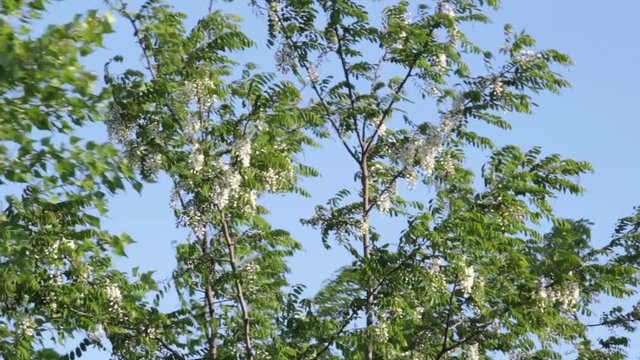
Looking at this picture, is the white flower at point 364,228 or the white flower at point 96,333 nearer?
the white flower at point 96,333

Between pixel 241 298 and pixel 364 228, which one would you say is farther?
pixel 364 228

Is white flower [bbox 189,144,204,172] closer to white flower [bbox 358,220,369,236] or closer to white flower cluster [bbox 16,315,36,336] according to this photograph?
white flower [bbox 358,220,369,236]

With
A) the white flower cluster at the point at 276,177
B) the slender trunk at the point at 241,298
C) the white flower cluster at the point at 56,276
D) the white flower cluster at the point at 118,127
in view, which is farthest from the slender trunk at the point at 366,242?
the white flower cluster at the point at 56,276

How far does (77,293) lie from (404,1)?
6.31 m

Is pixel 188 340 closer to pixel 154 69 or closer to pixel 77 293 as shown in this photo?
pixel 77 293

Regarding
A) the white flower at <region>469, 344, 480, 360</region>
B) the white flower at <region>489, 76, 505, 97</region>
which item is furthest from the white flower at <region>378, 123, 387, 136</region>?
the white flower at <region>469, 344, 480, 360</region>

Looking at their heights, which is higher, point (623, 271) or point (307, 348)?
point (623, 271)

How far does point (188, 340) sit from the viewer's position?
1486 cm

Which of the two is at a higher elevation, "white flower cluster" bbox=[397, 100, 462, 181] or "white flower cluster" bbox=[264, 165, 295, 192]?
"white flower cluster" bbox=[397, 100, 462, 181]

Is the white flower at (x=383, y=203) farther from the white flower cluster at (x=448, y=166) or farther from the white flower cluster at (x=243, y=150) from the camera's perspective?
the white flower cluster at (x=243, y=150)

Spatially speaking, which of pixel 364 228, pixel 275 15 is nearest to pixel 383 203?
pixel 364 228

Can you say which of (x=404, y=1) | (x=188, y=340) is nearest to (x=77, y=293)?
(x=188, y=340)

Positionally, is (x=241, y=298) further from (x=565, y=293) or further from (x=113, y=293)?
(x=565, y=293)

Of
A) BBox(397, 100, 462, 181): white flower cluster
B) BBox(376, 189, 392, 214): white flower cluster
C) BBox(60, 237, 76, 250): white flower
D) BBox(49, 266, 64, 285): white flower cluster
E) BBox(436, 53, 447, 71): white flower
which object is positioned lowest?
BBox(49, 266, 64, 285): white flower cluster
